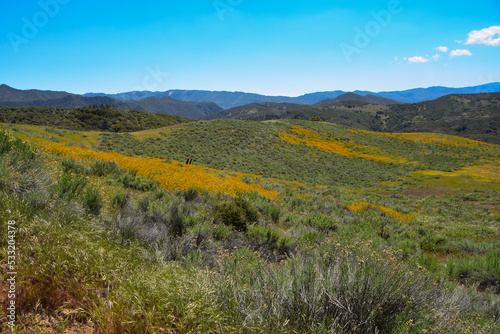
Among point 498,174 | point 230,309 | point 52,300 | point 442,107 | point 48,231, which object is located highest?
point 442,107

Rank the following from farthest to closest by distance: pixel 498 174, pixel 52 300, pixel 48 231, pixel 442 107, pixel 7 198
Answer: pixel 442 107 → pixel 498 174 → pixel 7 198 → pixel 48 231 → pixel 52 300

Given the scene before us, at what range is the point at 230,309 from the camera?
7.22ft

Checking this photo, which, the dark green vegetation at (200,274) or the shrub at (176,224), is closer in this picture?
the dark green vegetation at (200,274)

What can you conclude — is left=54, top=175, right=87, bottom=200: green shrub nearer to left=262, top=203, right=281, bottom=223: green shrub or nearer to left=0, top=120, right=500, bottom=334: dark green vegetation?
left=0, top=120, right=500, bottom=334: dark green vegetation

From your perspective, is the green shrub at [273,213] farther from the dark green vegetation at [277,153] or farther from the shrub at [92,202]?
the dark green vegetation at [277,153]

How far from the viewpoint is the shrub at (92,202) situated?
4.04 metres

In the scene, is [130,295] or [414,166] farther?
[414,166]

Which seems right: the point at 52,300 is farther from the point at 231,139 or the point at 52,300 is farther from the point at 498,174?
the point at 498,174

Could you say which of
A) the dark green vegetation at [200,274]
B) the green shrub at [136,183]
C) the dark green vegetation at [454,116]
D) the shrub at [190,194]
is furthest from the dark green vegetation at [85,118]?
the dark green vegetation at [454,116]

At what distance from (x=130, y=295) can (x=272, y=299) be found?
127cm

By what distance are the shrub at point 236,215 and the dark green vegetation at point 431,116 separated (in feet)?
334

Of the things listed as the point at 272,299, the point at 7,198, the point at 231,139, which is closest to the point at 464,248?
the point at 272,299

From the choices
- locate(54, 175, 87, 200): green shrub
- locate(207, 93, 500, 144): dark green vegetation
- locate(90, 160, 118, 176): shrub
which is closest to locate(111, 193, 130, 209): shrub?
locate(54, 175, 87, 200): green shrub

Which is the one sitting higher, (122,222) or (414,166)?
(122,222)
